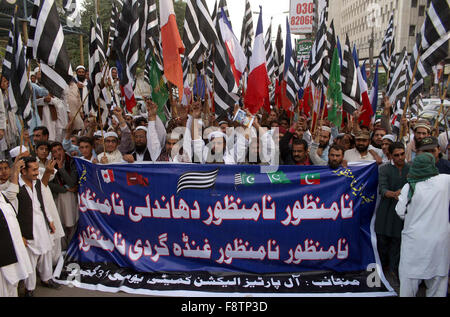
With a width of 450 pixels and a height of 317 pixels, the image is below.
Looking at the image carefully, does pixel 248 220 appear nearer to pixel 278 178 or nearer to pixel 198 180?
pixel 278 178

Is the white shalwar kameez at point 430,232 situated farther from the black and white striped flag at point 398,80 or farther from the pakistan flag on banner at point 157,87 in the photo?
the pakistan flag on banner at point 157,87

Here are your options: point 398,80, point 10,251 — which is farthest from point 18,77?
point 398,80

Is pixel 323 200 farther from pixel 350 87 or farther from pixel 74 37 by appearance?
pixel 74 37

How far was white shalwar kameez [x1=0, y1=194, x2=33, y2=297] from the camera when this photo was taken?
3668 mm

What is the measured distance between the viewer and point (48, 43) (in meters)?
4.62

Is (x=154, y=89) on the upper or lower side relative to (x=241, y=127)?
upper

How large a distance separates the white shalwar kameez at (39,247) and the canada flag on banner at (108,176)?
80 centimetres

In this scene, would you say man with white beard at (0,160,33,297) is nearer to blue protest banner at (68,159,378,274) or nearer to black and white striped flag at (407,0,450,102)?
blue protest banner at (68,159,378,274)

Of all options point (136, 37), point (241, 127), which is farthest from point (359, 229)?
point (136, 37)

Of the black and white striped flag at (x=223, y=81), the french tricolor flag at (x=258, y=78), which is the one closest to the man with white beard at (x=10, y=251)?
the black and white striped flag at (x=223, y=81)

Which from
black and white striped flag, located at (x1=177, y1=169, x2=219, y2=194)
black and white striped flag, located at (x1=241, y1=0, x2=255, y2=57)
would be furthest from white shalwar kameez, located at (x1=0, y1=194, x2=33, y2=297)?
black and white striped flag, located at (x1=241, y1=0, x2=255, y2=57)

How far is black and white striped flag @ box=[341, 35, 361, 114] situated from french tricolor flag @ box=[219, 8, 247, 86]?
178 cm
